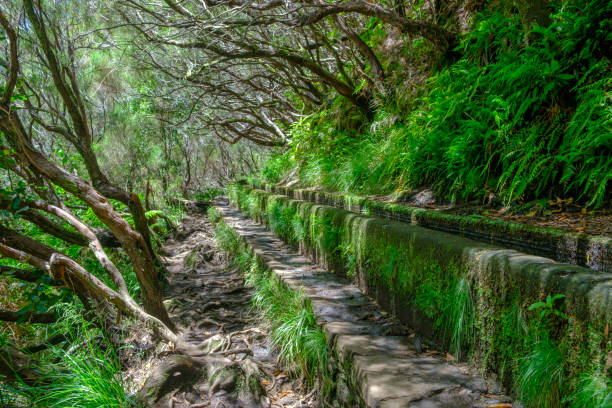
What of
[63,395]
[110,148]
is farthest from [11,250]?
[110,148]

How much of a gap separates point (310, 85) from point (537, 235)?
800 cm

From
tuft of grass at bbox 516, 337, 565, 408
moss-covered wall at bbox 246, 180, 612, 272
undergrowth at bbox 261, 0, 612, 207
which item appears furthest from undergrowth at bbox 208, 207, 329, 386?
undergrowth at bbox 261, 0, 612, 207

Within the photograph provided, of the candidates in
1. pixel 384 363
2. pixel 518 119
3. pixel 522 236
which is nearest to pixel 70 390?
pixel 384 363

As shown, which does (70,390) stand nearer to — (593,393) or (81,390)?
(81,390)

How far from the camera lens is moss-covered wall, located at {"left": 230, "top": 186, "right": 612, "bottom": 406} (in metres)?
1.32

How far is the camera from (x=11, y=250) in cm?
304

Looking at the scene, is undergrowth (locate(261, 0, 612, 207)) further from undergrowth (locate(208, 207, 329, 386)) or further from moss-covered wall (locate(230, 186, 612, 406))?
undergrowth (locate(208, 207, 329, 386))

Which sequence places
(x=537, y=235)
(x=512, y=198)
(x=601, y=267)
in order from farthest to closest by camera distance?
(x=512, y=198) < (x=537, y=235) < (x=601, y=267)

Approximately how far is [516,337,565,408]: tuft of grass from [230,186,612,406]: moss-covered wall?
0.02m

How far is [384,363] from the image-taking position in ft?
6.99

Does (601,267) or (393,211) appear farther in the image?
(393,211)

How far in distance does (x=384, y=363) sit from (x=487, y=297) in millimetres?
720

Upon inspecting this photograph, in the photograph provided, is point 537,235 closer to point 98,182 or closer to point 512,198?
point 512,198

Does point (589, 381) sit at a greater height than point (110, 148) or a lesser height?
lesser
